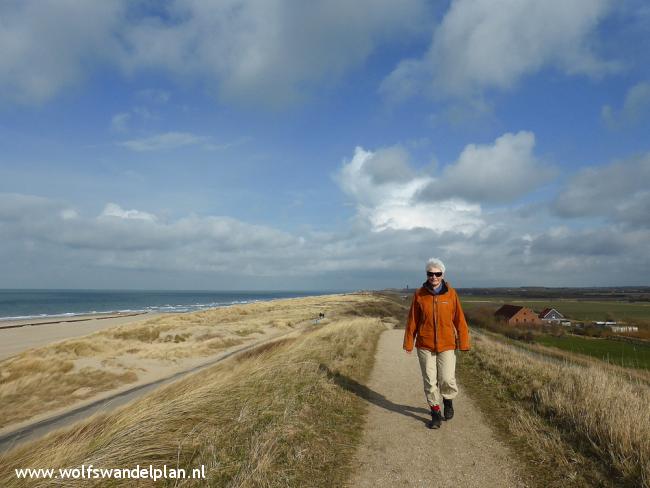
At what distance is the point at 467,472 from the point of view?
15.3ft

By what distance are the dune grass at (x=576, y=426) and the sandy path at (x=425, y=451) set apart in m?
0.43

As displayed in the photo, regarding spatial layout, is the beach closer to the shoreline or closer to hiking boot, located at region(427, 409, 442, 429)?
the shoreline

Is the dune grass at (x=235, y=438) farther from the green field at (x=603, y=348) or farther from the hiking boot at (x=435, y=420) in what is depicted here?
the green field at (x=603, y=348)

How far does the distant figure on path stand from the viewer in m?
6.39

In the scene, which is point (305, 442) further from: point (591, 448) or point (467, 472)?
point (591, 448)

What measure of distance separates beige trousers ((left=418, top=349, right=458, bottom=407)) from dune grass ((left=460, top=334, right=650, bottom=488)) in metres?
1.03

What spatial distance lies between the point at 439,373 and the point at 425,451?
1.50 meters

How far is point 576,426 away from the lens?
5617mm

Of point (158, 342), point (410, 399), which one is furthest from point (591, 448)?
point (158, 342)

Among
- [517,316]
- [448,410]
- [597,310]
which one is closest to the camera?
[448,410]

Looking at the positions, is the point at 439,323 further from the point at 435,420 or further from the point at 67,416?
the point at 67,416

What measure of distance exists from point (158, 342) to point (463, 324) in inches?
1165

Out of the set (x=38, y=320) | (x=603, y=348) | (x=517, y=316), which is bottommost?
(x=603, y=348)

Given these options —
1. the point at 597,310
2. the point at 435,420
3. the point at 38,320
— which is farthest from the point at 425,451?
the point at 597,310
